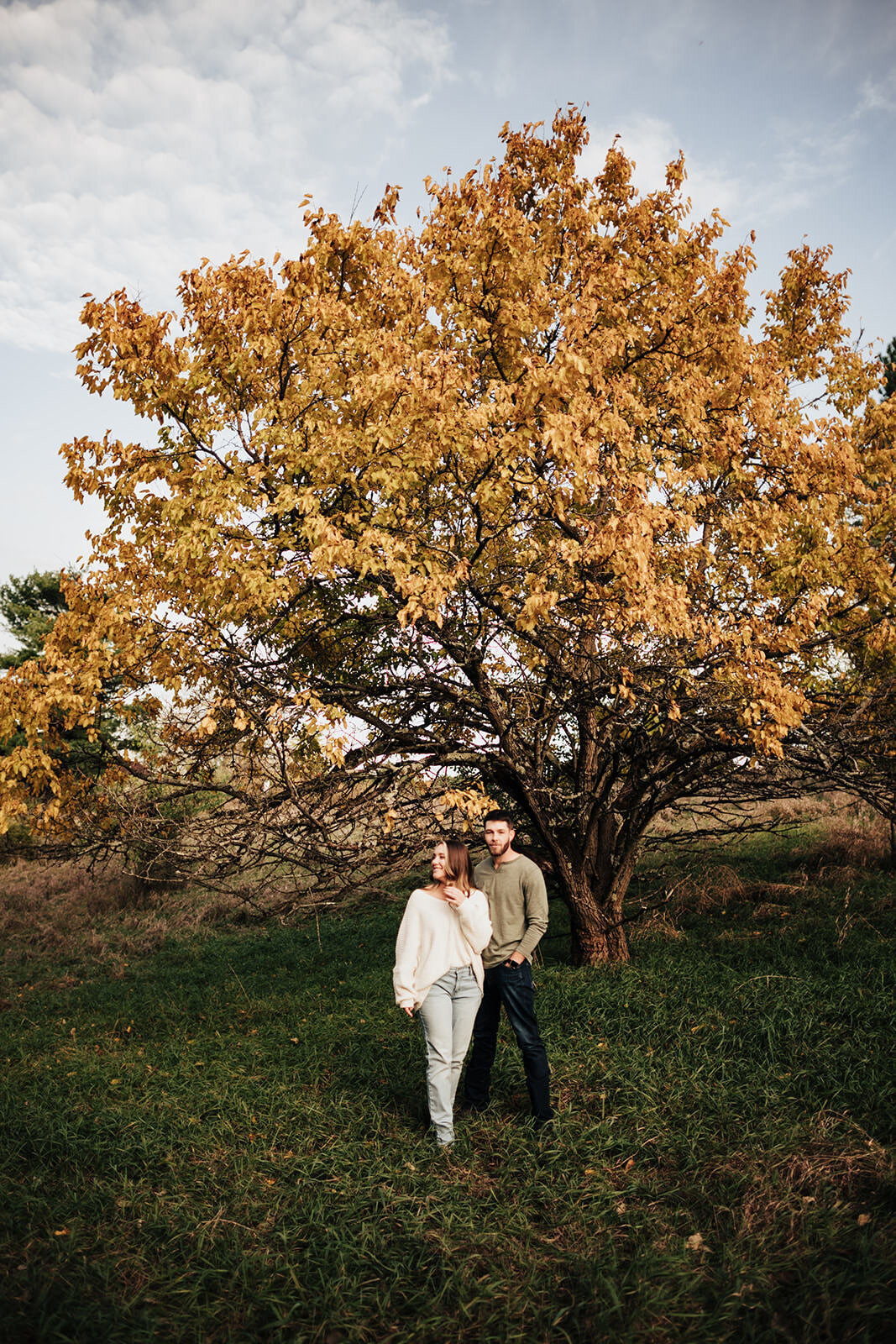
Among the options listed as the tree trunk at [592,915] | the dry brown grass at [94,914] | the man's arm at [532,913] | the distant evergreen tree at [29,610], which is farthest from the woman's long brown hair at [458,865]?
the distant evergreen tree at [29,610]

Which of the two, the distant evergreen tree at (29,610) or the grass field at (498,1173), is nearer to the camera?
the grass field at (498,1173)

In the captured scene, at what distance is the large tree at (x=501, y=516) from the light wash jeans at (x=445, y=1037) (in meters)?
1.90

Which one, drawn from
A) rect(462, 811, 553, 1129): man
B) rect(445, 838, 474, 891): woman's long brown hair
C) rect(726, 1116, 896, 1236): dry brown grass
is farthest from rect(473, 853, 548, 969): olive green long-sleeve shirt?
rect(726, 1116, 896, 1236): dry brown grass

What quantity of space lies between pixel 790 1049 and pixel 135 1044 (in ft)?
18.2

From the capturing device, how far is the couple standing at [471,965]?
4062 millimetres

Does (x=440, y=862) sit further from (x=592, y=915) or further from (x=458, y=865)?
(x=592, y=915)

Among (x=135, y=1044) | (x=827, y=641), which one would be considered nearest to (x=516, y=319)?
(x=827, y=641)

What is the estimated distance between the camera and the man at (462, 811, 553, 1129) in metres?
4.21

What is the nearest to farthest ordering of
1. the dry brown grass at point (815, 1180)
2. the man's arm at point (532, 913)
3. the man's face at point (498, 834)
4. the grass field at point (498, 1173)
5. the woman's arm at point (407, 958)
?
the grass field at point (498, 1173) → the dry brown grass at point (815, 1180) → the woman's arm at point (407, 958) → the man's arm at point (532, 913) → the man's face at point (498, 834)

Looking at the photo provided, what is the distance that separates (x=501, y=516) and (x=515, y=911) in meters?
3.01

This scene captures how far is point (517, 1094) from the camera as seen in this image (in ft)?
15.5

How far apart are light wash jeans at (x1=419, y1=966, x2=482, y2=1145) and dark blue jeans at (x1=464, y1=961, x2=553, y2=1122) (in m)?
0.23

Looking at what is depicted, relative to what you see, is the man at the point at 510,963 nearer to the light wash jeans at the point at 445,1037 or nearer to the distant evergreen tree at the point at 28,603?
the light wash jeans at the point at 445,1037

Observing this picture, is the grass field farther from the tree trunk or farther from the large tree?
the large tree
